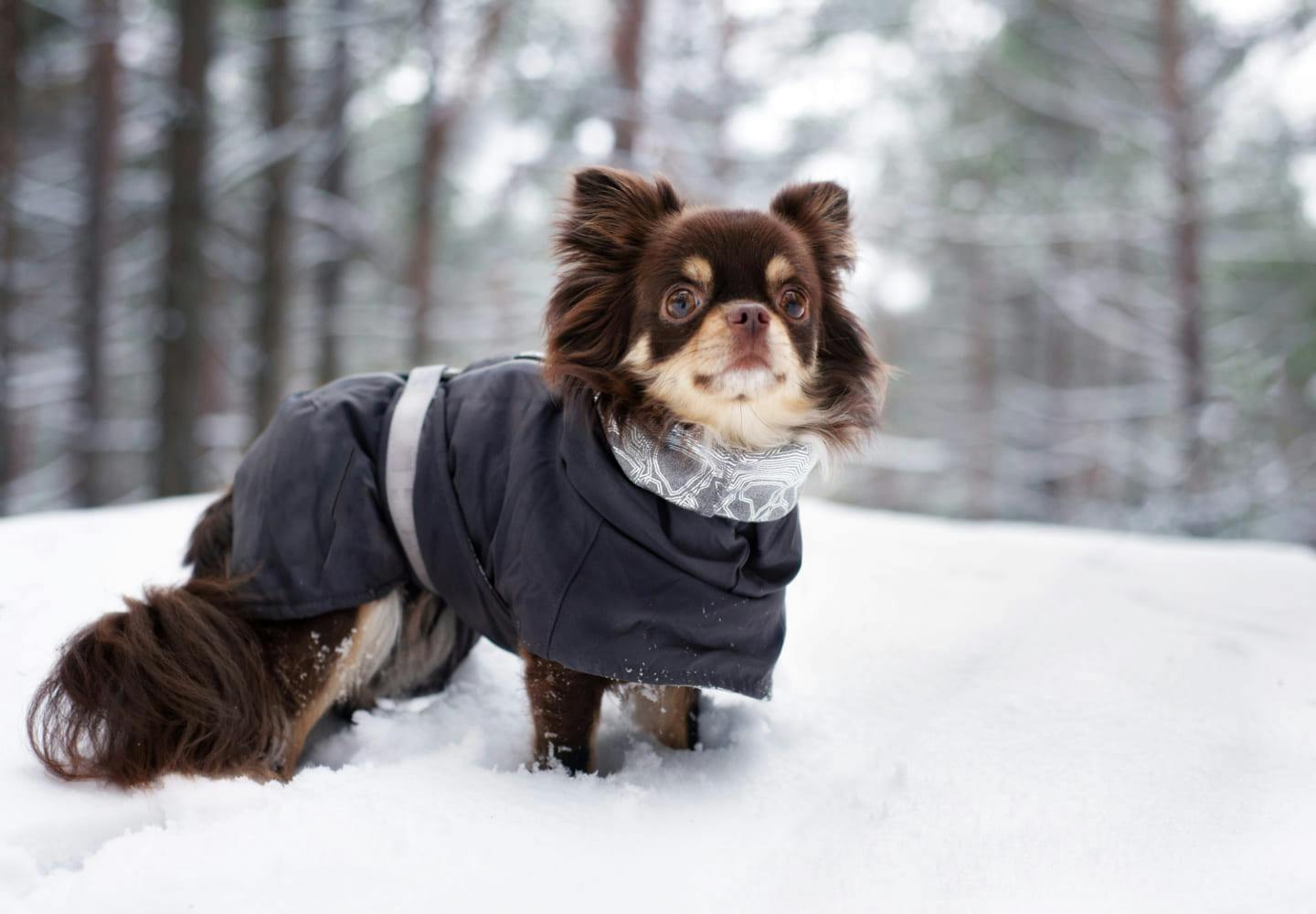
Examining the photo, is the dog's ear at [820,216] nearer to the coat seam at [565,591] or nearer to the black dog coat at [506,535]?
the black dog coat at [506,535]

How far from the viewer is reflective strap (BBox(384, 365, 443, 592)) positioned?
7.68 ft

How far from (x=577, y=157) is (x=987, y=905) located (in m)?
8.67

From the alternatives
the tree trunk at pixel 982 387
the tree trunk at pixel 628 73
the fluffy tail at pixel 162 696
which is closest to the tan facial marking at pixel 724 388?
the fluffy tail at pixel 162 696

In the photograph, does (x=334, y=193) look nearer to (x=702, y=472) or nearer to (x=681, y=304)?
(x=681, y=304)

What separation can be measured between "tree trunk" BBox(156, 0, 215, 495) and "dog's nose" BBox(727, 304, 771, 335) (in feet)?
22.9

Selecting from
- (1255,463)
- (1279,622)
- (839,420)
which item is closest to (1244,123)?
(1255,463)

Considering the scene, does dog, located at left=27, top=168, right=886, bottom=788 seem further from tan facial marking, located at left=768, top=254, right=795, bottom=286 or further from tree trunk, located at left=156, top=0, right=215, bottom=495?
tree trunk, located at left=156, top=0, right=215, bottom=495

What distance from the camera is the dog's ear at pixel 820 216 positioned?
2.60 metres

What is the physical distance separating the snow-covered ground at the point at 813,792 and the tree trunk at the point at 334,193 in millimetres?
8364

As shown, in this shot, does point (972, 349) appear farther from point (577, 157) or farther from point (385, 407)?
point (385, 407)

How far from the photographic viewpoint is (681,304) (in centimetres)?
221

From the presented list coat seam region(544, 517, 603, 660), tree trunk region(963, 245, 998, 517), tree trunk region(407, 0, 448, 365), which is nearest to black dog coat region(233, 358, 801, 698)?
coat seam region(544, 517, 603, 660)

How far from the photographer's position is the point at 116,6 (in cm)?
Answer: 1052

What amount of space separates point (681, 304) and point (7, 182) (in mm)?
10144
